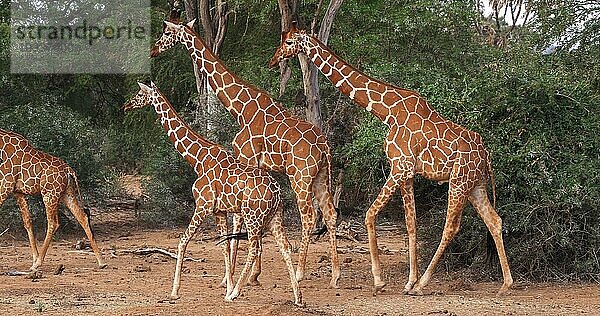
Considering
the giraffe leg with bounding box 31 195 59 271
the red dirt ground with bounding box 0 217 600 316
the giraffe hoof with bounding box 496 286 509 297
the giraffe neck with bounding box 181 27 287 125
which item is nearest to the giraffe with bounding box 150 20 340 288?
the giraffe neck with bounding box 181 27 287 125

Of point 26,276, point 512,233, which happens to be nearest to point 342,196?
point 512,233

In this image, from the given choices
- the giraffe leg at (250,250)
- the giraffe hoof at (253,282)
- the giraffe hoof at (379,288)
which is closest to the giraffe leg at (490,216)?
the giraffe hoof at (379,288)

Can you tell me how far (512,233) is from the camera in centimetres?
1085

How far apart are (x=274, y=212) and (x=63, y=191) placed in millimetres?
3972

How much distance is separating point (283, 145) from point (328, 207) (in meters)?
1.03

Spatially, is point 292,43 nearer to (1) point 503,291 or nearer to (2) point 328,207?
(2) point 328,207

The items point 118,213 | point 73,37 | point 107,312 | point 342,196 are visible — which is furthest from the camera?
point 73,37

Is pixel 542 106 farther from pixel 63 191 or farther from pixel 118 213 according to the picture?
pixel 118 213

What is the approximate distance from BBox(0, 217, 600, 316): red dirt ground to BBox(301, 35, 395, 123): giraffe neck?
7.11 feet

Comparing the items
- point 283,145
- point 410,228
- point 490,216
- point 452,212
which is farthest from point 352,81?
point 490,216

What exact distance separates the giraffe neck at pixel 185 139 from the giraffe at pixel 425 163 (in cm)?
196

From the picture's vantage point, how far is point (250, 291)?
9805 millimetres

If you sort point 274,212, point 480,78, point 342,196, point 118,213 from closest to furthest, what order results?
point 274,212 < point 480,78 < point 342,196 < point 118,213

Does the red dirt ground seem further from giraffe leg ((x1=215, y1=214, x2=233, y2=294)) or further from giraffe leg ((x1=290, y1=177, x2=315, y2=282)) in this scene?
giraffe leg ((x1=290, y1=177, x2=315, y2=282))
